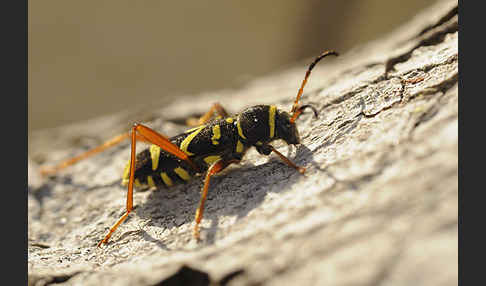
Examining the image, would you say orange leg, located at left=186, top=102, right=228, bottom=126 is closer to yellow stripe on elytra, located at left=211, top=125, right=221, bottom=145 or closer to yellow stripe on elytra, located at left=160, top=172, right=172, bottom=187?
yellow stripe on elytra, located at left=211, top=125, right=221, bottom=145

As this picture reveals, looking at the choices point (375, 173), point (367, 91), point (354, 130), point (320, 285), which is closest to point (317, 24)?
point (367, 91)

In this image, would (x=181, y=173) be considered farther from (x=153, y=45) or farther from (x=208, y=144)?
(x=153, y=45)

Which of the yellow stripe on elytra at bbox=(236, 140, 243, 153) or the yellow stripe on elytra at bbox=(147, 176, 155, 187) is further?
the yellow stripe on elytra at bbox=(147, 176, 155, 187)

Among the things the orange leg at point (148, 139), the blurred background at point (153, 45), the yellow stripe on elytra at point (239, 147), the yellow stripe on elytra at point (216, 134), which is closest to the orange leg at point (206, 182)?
the yellow stripe on elytra at point (239, 147)

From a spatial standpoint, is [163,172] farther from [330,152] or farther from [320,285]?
[320,285]

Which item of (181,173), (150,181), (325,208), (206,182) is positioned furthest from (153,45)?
(325,208)

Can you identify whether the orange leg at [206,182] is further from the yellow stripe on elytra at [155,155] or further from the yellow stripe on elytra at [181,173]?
the yellow stripe on elytra at [155,155]

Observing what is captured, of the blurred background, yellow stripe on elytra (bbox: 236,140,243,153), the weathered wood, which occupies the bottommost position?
the weathered wood

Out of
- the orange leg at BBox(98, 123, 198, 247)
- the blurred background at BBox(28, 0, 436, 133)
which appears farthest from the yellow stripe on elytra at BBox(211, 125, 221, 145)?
the blurred background at BBox(28, 0, 436, 133)
